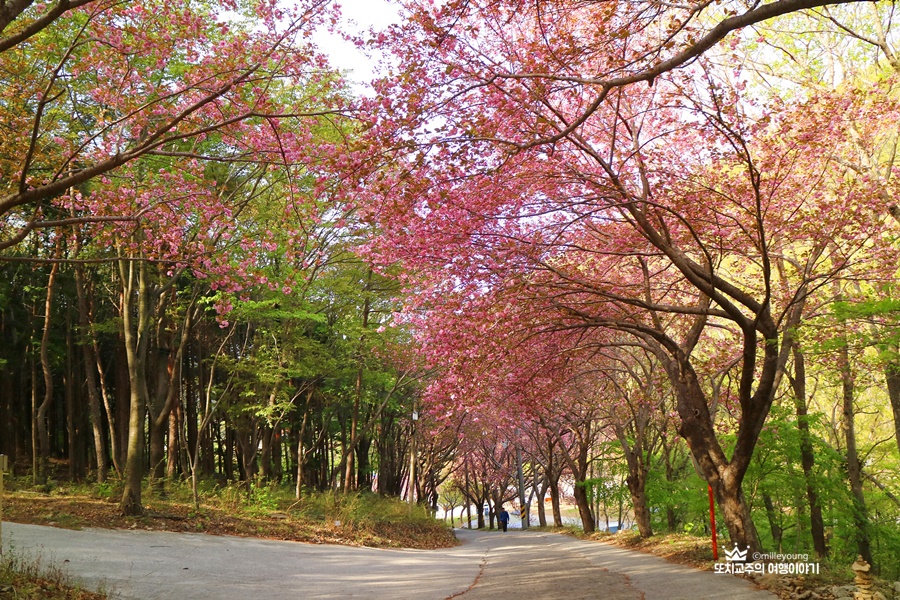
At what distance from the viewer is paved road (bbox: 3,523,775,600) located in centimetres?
844

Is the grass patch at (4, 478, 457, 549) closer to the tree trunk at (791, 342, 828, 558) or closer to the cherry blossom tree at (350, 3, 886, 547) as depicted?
the cherry blossom tree at (350, 3, 886, 547)

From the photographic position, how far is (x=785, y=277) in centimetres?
1277

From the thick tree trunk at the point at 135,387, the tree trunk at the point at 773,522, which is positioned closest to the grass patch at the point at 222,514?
the thick tree trunk at the point at 135,387

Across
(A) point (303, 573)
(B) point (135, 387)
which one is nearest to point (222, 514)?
(B) point (135, 387)

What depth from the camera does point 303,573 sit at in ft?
35.1

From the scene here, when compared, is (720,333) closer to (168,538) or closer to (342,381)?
(342,381)

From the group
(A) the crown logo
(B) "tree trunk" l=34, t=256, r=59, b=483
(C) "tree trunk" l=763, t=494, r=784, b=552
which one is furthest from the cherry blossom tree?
(B) "tree trunk" l=34, t=256, r=59, b=483

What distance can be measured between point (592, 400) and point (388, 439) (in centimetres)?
1926

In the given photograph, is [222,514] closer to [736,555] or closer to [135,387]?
[135,387]

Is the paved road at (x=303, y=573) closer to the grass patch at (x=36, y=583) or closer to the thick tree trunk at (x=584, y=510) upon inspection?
the grass patch at (x=36, y=583)

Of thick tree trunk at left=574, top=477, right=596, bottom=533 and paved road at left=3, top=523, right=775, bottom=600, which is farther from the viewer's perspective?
thick tree trunk at left=574, top=477, right=596, bottom=533

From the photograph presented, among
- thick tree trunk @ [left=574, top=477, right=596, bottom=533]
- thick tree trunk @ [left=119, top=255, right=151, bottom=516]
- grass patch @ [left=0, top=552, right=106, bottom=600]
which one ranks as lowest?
thick tree trunk @ [left=574, top=477, right=596, bottom=533]

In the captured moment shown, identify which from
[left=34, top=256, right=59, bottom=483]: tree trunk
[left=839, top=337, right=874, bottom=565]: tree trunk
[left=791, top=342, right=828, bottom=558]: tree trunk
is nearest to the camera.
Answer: [left=791, top=342, right=828, bottom=558]: tree trunk

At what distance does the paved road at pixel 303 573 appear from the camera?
8.44 metres
